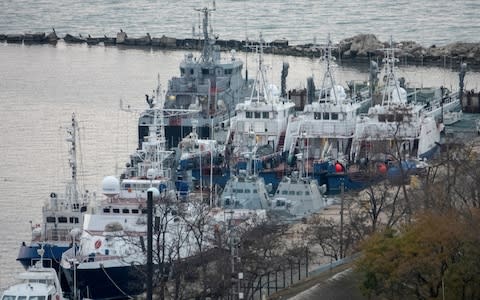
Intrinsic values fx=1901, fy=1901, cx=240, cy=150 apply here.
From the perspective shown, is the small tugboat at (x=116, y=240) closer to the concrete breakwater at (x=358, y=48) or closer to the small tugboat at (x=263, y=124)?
the small tugboat at (x=263, y=124)

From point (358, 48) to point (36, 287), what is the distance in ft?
168

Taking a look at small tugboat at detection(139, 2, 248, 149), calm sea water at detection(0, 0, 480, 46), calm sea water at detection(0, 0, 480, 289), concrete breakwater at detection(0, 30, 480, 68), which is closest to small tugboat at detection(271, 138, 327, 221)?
calm sea water at detection(0, 0, 480, 289)

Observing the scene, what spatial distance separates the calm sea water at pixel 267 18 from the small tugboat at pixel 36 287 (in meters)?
59.6

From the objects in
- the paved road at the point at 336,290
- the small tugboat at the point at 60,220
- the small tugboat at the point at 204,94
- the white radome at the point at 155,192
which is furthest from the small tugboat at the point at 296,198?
the paved road at the point at 336,290

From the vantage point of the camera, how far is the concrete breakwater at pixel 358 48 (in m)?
84.6

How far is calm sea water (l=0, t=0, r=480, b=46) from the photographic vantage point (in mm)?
102875

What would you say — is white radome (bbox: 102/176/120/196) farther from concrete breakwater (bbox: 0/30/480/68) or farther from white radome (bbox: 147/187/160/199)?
concrete breakwater (bbox: 0/30/480/68)

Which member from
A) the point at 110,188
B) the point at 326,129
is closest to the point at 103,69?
the point at 326,129

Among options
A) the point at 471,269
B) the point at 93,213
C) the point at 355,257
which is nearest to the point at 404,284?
the point at 471,269

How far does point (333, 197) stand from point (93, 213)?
10547mm

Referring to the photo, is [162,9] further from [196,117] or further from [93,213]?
[93,213]

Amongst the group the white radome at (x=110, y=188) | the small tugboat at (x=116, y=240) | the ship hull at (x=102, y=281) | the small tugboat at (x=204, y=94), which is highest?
the small tugboat at (x=204, y=94)

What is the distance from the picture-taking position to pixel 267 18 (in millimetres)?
115250

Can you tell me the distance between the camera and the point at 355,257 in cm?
3853
